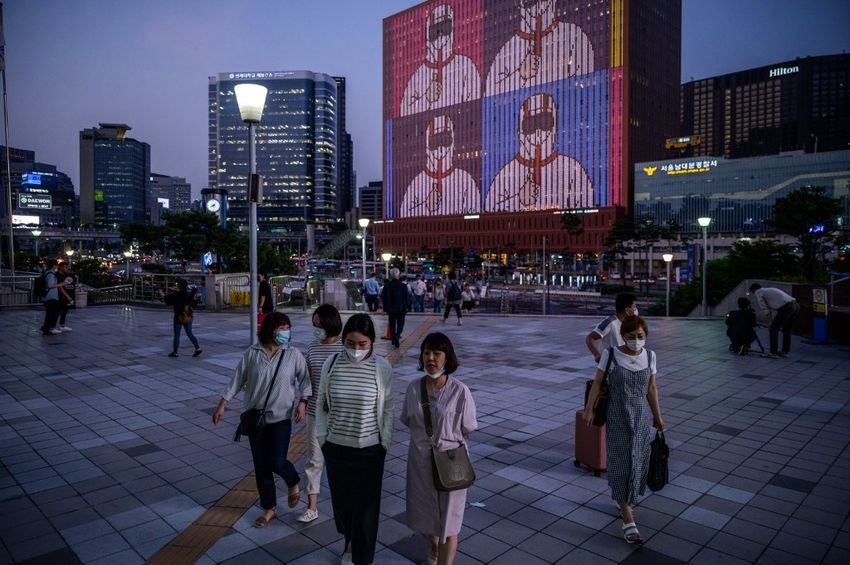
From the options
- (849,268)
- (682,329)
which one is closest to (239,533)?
(682,329)

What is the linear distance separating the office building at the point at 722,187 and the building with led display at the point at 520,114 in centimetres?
491

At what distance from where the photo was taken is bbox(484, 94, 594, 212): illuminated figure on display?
Result: 106625 mm

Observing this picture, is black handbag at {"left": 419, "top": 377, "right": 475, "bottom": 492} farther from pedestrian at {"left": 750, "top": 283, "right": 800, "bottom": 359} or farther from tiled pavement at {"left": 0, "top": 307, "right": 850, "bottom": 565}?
pedestrian at {"left": 750, "top": 283, "right": 800, "bottom": 359}

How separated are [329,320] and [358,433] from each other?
1232 millimetres

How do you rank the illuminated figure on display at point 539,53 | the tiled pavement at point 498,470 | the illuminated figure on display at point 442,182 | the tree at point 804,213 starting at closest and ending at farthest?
the tiled pavement at point 498,470 → the tree at point 804,213 → the illuminated figure on display at point 539,53 → the illuminated figure on display at point 442,182

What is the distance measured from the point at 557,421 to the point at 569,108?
10725cm

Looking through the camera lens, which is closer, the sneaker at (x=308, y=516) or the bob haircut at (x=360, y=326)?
the bob haircut at (x=360, y=326)

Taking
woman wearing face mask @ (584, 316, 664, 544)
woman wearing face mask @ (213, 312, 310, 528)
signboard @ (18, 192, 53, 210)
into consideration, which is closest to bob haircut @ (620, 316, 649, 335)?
woman wearing face mask @ (584, 316, 664, 544)

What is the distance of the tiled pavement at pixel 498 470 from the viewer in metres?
4.41

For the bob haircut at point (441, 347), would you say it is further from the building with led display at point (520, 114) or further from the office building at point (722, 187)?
the office building at point (722, 187)

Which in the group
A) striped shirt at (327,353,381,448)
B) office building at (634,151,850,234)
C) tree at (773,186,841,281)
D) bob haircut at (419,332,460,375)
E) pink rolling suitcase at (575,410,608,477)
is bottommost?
pink rolling suitcase at (575,410,608,477)

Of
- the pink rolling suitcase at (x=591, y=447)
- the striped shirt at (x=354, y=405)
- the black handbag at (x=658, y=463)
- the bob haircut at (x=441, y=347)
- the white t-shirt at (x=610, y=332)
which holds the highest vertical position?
the bob haircut at (x=441, y=347)

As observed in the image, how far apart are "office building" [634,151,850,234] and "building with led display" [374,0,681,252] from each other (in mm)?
4907

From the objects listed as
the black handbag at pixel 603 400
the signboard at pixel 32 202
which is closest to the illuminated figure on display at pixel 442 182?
the signboard at pixel 32 202
